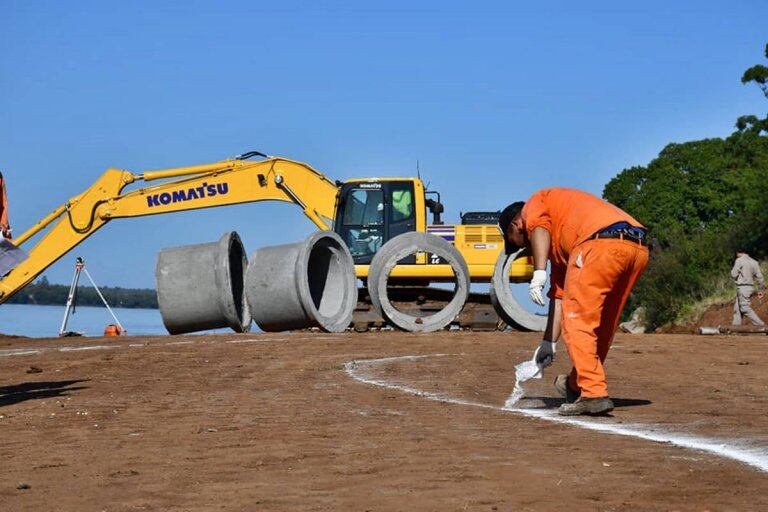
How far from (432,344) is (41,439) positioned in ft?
41.4

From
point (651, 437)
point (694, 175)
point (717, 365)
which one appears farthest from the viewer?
point (694, 175)

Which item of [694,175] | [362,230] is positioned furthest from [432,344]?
[694,175]

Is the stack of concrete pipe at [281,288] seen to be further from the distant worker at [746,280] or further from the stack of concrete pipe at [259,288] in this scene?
the distant worker at [746,280]

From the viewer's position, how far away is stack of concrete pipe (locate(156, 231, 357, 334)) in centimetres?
2730

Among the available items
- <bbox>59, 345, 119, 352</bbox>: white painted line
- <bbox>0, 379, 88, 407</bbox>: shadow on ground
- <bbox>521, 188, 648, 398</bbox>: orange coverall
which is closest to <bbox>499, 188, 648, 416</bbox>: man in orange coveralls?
<bbox>521, 188, 648, 398</bbox>: orange coverall

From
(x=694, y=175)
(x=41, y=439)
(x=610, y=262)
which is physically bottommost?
(x=41, y=439)

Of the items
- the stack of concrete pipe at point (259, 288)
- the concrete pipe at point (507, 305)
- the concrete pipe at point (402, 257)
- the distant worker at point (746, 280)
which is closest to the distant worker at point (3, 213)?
the stack of concrete pipe at point (259, 288)

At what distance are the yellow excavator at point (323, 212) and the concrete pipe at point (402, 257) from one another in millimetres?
1865

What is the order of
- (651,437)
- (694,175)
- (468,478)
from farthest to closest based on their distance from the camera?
1. (694,175)
2. (651,437)
3. (468,478)

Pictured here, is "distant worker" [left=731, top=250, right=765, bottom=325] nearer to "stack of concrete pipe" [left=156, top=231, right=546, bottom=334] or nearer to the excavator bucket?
"stack of concrete pipe" [left=156, top=231, right=546, bottom=334]

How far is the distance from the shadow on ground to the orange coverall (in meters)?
5.42

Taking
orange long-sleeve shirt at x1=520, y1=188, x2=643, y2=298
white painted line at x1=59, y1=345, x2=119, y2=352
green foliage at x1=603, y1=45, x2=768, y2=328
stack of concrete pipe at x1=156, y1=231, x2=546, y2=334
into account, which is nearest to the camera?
orange long-sleeve shirt at x1=520, y1=188, x2=643, y2=298

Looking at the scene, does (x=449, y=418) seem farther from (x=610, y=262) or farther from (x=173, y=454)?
(x=173, y=454)

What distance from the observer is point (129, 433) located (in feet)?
31.9
